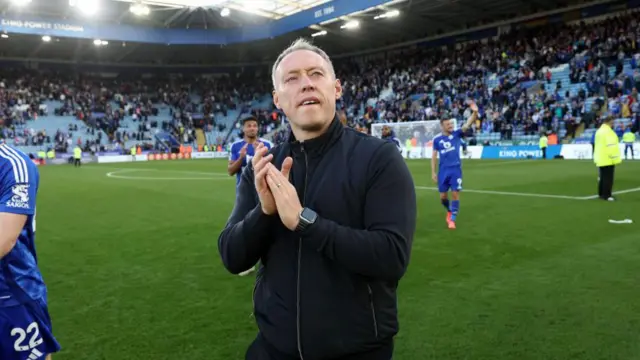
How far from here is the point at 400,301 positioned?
17.5 feet

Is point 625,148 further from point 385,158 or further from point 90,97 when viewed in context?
point 90,97

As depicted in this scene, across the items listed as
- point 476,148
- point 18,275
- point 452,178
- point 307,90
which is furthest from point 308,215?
point 476,148

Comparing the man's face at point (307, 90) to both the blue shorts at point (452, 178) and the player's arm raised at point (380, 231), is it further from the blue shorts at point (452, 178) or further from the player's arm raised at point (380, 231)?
the blue shorts at point (452, 178)

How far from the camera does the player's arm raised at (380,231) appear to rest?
5.72 ft

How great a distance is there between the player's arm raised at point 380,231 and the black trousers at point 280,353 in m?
0.30

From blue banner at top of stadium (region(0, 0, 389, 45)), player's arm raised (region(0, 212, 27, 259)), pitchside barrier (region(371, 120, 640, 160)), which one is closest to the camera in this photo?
player's arm raised (region(0, 212, 27, 259))

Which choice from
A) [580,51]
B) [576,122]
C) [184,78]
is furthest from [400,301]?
[184,78]

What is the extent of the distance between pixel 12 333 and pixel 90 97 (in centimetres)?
5756

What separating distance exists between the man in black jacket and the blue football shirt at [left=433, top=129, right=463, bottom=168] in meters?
7.75

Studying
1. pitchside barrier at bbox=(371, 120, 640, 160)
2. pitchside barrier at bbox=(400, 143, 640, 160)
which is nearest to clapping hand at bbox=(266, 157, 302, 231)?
pitchside barrier at bbox=(371, 120, 640, 160)

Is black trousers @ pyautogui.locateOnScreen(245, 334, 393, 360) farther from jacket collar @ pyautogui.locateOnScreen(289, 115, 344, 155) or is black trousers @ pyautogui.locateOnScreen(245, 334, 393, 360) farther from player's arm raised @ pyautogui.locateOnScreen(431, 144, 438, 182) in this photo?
player's arm raised @ pyautogui.locateOnScreen(431, 144, 438, 182)

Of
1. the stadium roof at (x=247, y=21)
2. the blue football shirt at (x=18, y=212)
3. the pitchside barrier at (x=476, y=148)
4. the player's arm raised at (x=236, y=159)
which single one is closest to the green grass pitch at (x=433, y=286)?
the player's arm raised at (x=236, y=159)

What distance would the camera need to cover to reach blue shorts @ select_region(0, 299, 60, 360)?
2268mm

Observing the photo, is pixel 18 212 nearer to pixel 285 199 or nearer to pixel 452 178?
pixel 285 199
